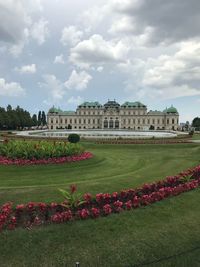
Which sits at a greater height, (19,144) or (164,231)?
(19,144)

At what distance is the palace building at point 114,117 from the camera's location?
138625mm

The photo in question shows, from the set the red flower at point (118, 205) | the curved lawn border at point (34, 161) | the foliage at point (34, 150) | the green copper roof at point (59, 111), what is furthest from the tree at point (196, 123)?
the red flower at point (118, 205)

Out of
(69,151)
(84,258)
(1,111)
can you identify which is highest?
(1,111)

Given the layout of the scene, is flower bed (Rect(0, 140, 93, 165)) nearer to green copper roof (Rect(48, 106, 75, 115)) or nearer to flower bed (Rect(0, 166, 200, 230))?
flower bed (Rect(0, 166, 200, 230))

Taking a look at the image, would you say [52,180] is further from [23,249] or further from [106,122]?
[106,122]

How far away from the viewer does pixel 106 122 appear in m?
139

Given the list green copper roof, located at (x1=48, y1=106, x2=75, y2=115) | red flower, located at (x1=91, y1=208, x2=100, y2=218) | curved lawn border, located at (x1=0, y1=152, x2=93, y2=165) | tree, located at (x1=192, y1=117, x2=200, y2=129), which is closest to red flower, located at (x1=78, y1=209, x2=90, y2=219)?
red flower, located at (x1=91, y1=208, x2=100, y2=218)

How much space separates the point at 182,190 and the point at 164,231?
10.5 ft

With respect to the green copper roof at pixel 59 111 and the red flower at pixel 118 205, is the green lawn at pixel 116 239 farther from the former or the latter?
the green copper roof at pixel 59 111

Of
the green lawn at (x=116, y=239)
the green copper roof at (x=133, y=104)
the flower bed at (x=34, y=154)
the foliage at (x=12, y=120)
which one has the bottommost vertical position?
the green lawn at (x=116, y=239)

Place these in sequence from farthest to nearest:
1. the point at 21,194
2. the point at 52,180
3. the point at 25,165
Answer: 1. the point at 25,165
2. the point at 52,180
3. the point at 21,194

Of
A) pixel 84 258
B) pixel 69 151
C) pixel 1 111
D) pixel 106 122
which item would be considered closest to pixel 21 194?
pixel 84 258

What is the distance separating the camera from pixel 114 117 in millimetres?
138250

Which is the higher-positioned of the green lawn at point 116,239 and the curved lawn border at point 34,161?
the curved lawn border at point 34,161
